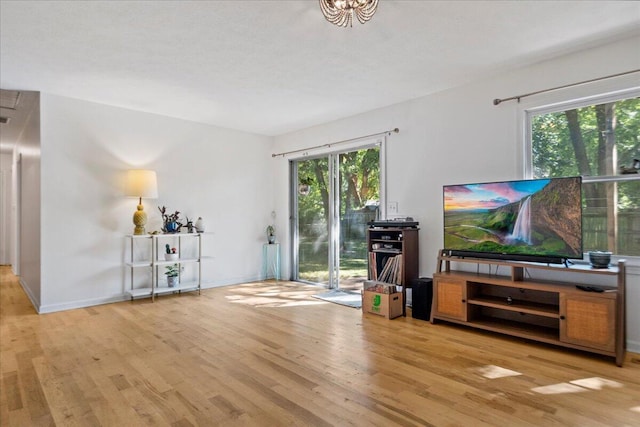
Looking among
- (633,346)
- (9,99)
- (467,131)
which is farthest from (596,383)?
(9,99)

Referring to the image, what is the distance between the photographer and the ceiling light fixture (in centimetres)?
219

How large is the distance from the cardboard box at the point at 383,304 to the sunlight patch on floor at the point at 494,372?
1310 mm

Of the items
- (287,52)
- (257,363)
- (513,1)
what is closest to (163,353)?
(257,363)

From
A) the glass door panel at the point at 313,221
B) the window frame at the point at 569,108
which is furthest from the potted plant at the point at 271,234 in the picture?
the window frame at the point at 569,108

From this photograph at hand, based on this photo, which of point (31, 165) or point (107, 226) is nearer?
point (107, 226)

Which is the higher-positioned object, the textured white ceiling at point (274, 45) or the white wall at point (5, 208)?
the textured white ceiling at point (274, 45)

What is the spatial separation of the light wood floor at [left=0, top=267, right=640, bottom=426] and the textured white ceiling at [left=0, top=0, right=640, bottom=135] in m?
2.49

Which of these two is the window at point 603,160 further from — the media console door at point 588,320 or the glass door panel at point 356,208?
the glass door panel at point 356,208

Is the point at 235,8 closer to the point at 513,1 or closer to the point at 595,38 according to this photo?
the point at 513,1

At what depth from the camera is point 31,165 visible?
4.80 meters

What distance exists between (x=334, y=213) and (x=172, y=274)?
2.45 metres

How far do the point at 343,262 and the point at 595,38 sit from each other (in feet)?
12.3

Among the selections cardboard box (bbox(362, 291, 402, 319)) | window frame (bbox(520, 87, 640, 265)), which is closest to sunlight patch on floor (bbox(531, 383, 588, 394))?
window frame (bbox(520, 87, 640, 265))

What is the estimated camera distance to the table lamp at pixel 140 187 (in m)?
4.39
